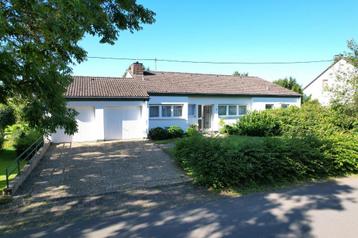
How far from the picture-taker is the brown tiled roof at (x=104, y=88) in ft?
58.4

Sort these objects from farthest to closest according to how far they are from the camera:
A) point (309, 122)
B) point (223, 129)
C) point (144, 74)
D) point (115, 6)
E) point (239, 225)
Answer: point (144, 74), point (223, 129), point (309, 122), point (115, 6), point (239, 225)

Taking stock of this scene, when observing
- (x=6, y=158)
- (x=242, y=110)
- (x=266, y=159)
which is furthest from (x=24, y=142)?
(x=242, y=110)

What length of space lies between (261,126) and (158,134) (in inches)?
280

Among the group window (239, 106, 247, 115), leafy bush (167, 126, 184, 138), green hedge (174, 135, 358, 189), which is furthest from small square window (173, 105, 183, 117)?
A: green hedge (174, 135, 358, 189)

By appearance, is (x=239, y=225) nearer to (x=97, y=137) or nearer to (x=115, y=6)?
(x=115, y=6)

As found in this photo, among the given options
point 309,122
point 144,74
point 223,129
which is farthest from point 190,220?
point 144,74

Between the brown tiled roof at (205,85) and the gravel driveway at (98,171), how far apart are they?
24.5 feet

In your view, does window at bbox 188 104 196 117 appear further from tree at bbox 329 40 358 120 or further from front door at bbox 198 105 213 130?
tree at bbox 329 40 358 120

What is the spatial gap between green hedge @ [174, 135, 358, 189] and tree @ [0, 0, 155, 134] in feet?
12.8

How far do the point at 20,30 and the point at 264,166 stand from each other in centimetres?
723

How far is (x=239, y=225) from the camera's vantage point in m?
5.54

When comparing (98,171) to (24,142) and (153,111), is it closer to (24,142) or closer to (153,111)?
(24,142)

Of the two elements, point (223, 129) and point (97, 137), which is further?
point (223, 129)

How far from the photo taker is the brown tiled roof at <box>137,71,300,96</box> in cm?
2145
